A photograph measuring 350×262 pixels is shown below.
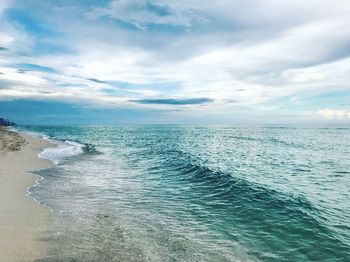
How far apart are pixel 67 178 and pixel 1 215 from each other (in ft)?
35.0

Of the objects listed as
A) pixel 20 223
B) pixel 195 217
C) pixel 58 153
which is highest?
pixel 20 223

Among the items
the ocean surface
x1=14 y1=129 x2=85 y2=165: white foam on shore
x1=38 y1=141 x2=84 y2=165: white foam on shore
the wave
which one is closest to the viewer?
the ocean surface

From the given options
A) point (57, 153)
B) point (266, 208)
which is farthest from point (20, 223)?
point (57, 153)

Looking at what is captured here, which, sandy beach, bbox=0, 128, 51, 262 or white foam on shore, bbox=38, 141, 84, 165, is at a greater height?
sandy beach, bbox=0, 128, 51, 262

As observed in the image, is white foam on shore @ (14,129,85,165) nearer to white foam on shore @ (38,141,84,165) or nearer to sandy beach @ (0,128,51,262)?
white foam on shore @ (38,141,84,165)

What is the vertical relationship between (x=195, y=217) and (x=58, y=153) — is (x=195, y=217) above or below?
above

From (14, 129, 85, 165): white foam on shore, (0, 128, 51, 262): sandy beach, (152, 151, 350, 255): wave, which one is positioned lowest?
(14, 129, 85, 165): white foam on shore

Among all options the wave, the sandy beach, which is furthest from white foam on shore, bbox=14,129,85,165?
the wave

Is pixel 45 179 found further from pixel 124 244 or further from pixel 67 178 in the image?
pixel 124 244

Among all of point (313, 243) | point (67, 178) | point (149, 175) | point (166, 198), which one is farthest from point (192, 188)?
point (313, 243)

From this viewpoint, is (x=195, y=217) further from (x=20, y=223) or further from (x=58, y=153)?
(x=58, y=153)

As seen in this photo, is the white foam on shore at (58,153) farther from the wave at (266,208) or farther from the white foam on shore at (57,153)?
the wave at (266,208)

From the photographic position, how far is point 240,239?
12078 mm

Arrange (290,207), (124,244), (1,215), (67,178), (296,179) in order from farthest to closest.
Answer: (296,179) < (67,178) < (290,207) < (1,215) < (124,244)
